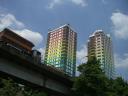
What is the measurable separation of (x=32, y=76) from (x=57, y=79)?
610cm

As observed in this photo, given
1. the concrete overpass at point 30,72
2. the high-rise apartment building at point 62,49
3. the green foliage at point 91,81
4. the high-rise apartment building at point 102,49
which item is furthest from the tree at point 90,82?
the high-rise apartment building at point 102,49

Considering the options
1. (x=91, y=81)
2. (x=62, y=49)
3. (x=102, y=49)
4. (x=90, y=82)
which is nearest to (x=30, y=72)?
(x=90, y=82)

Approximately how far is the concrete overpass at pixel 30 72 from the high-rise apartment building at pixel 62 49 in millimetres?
132515

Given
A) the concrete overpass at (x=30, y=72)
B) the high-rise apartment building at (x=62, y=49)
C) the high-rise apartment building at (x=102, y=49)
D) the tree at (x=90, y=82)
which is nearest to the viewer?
the concrete overpass at (x=30, y=72)

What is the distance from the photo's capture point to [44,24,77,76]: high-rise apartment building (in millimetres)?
180938

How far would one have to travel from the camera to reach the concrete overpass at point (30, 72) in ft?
110

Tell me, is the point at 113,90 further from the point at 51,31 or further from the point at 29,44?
the point at 51,31

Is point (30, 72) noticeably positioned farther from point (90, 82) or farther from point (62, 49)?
point (62, 49)

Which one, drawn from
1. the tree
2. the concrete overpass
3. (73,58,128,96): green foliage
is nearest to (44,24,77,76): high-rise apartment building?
the concrete overpass

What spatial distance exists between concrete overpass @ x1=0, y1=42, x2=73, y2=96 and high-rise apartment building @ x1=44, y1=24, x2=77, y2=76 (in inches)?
5217

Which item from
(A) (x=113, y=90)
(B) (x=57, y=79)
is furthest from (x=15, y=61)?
(A) (x=113, y=90)

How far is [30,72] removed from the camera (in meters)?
38.3

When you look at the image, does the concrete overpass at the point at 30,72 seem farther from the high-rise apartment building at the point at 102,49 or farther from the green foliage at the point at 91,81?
the high-rise apartment building at the point at 102,49

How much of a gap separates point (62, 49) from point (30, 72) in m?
143
